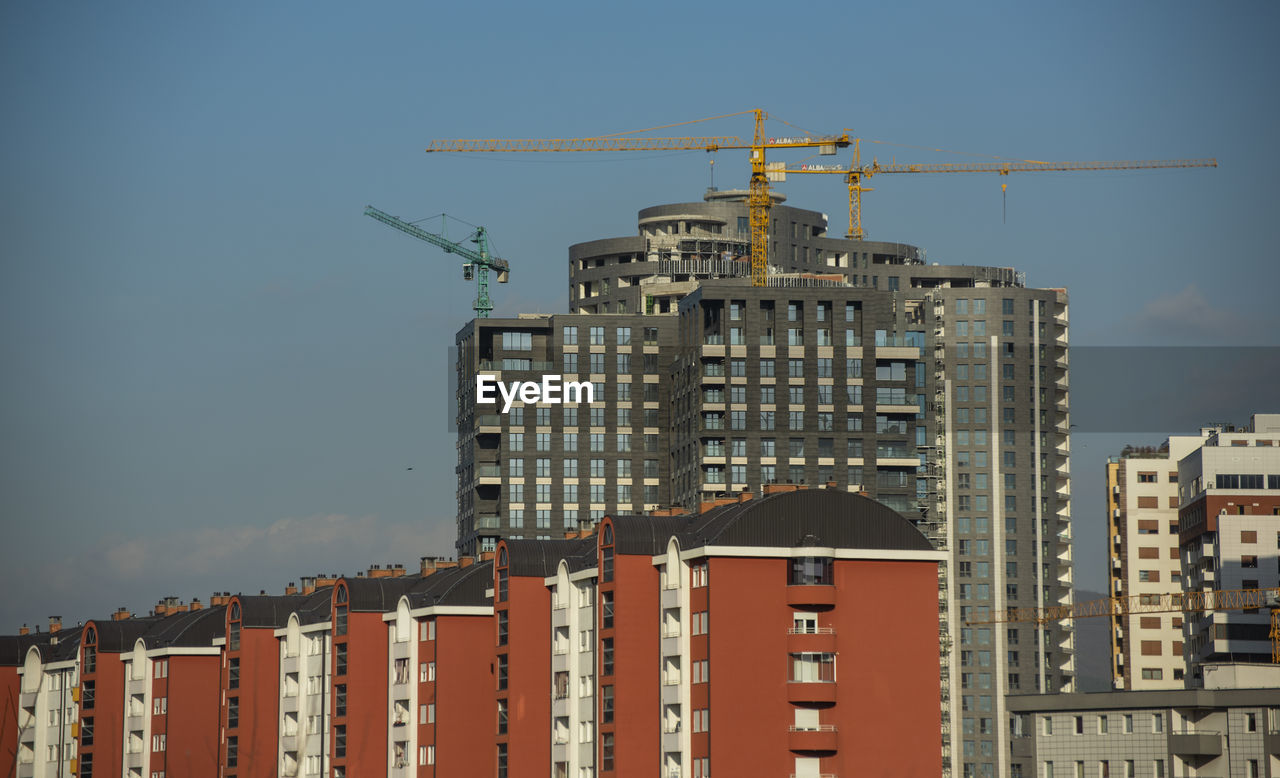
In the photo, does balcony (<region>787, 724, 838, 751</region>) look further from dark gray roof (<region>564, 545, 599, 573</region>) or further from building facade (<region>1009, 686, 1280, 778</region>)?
building facade (<region>1009, 686, 1280, 778</region>)

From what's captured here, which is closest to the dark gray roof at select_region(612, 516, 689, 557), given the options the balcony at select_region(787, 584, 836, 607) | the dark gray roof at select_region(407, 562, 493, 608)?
the balcony at select_region(787, 584, 836, 607)

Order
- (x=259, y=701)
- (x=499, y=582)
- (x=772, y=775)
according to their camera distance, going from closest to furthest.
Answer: (x=772, y=775) → (x=499, y=582) → (x=259, y=701)

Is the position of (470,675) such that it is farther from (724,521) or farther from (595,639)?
(724,521)

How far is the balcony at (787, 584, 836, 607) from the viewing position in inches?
4441

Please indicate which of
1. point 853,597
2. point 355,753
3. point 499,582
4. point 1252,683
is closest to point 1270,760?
point 1252,683

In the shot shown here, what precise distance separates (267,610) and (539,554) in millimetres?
36233

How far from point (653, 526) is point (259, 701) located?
168 ft

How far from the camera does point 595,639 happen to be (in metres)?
122

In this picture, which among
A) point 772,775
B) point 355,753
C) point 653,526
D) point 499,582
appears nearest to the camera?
point 772,775

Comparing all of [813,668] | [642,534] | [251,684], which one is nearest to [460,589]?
[642,534]

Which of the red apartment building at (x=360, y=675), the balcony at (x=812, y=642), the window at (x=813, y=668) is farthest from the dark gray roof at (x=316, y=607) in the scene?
the window at (x=813, y=668)

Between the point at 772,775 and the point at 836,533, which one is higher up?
the point at 836,533

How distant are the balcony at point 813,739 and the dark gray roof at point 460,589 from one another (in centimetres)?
3185

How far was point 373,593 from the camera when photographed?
147625 mm
